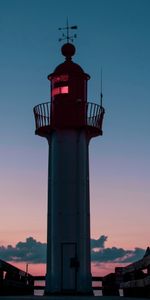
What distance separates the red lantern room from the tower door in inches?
241

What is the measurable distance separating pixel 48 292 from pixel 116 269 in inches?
157

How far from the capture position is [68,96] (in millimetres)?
32062

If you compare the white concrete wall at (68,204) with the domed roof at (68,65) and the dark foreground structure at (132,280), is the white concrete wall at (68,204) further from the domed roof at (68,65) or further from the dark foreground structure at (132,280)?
the domed roof at (68,65)

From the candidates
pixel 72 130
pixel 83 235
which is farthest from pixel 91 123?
pixel 83 235

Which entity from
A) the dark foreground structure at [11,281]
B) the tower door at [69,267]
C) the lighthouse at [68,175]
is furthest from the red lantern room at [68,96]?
the dark foreground structure at [11,281]

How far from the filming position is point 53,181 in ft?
102

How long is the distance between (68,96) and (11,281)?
10.5 metres

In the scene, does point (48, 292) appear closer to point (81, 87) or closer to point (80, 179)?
point (80, 179)

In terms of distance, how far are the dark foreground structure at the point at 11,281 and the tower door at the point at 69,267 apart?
84.6 inches

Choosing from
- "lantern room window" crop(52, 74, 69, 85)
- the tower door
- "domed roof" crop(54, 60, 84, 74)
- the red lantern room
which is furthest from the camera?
"domed roof" crop(54, 60, 84, 74)

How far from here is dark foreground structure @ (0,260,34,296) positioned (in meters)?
23.4

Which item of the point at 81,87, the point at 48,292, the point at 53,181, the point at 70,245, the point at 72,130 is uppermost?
the point at 81,87

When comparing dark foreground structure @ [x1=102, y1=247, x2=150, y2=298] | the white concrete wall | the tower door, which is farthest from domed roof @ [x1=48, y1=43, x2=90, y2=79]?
dark foreground structure @ [x1=102, y1=247, x2=150, y2=298]

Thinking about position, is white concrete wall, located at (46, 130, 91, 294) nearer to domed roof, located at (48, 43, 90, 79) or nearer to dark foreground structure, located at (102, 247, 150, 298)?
dark foreground structure, located at (102, 247, 150, 298)
